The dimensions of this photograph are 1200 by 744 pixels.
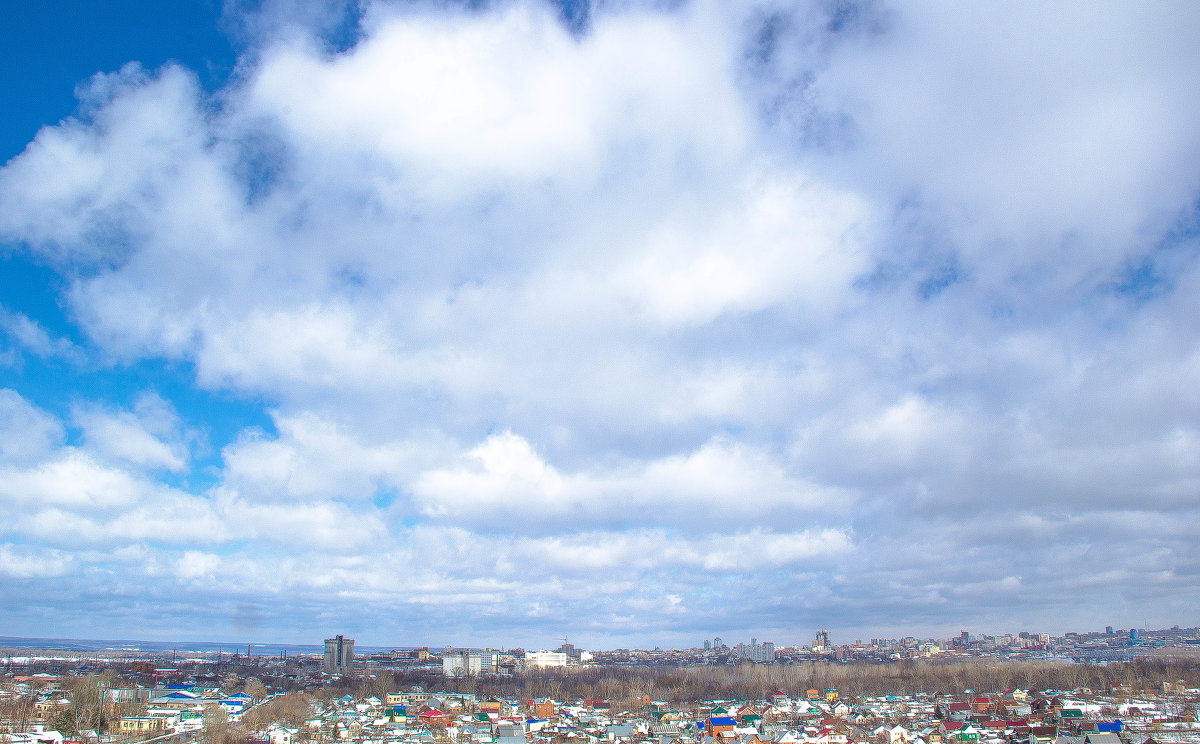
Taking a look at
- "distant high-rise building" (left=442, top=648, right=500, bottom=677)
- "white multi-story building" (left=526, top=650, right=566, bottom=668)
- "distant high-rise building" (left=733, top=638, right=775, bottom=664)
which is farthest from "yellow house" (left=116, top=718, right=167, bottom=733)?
"distant high-rise building" (left=733, top=638, right=775, bottom=664)

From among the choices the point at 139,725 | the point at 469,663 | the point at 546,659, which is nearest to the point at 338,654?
the point at 469,663

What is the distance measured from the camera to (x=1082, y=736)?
25938mm

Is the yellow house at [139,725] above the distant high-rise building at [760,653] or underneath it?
above

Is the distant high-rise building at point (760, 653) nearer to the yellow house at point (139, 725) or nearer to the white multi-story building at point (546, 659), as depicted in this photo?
the white multi-story building at point (546, 659)

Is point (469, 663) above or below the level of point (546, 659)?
above

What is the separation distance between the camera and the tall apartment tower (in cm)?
7975

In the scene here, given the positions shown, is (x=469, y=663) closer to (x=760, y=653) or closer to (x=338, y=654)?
(x=338, y=654)

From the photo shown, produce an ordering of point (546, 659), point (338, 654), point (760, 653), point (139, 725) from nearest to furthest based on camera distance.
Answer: point (139, 725), point (338, 654), point (546, 659), point (760, 653)

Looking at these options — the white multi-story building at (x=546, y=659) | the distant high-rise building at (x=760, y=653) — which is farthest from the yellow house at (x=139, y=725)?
the distant high-rise building at (x=760, y=653)

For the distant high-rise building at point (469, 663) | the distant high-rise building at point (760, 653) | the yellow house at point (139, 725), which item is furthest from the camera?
the distant high-rise building at point (760, 653)

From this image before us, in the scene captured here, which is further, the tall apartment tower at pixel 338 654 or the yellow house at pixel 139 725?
the tall apartment tower at pixel 338 654

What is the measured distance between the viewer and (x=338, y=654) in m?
80.6

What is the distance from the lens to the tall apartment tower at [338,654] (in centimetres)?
7975

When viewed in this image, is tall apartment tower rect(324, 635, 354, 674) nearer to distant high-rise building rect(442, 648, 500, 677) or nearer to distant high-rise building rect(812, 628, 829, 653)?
distant high-rise building rect(442, 648, 500, 677)
